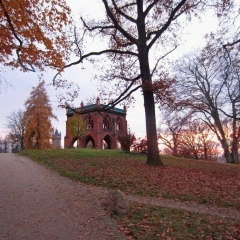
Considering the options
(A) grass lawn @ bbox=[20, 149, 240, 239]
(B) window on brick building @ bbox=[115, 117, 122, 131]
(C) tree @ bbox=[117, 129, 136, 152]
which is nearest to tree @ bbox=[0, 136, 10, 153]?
(B) window on brick building @ bbox=[115, 117, 122, 131]

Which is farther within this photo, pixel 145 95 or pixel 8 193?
pixel 145 95

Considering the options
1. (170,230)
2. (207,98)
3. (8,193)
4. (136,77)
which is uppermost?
(207,98)

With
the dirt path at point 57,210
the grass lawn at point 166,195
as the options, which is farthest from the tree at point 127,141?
the dirt path at point 57,210

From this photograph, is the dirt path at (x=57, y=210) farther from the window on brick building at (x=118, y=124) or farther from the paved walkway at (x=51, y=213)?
the window on brick building at (x=118, y=124)

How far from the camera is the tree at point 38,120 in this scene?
33.5 m

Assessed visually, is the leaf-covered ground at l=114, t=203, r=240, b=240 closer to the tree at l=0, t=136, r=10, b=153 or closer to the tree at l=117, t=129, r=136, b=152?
the tree at l=117, t=129, r=136, b=152

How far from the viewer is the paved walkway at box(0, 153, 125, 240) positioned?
486cm

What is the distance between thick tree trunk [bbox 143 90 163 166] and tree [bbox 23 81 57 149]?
2291 centimetres

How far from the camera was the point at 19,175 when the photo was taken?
36.4 ft

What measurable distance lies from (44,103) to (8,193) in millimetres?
28128

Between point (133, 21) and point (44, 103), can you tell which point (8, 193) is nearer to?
point (133, 21)

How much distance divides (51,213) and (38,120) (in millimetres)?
29336

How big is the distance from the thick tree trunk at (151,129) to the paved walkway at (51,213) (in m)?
5.52

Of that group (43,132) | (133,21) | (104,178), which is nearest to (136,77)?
(133,21)
